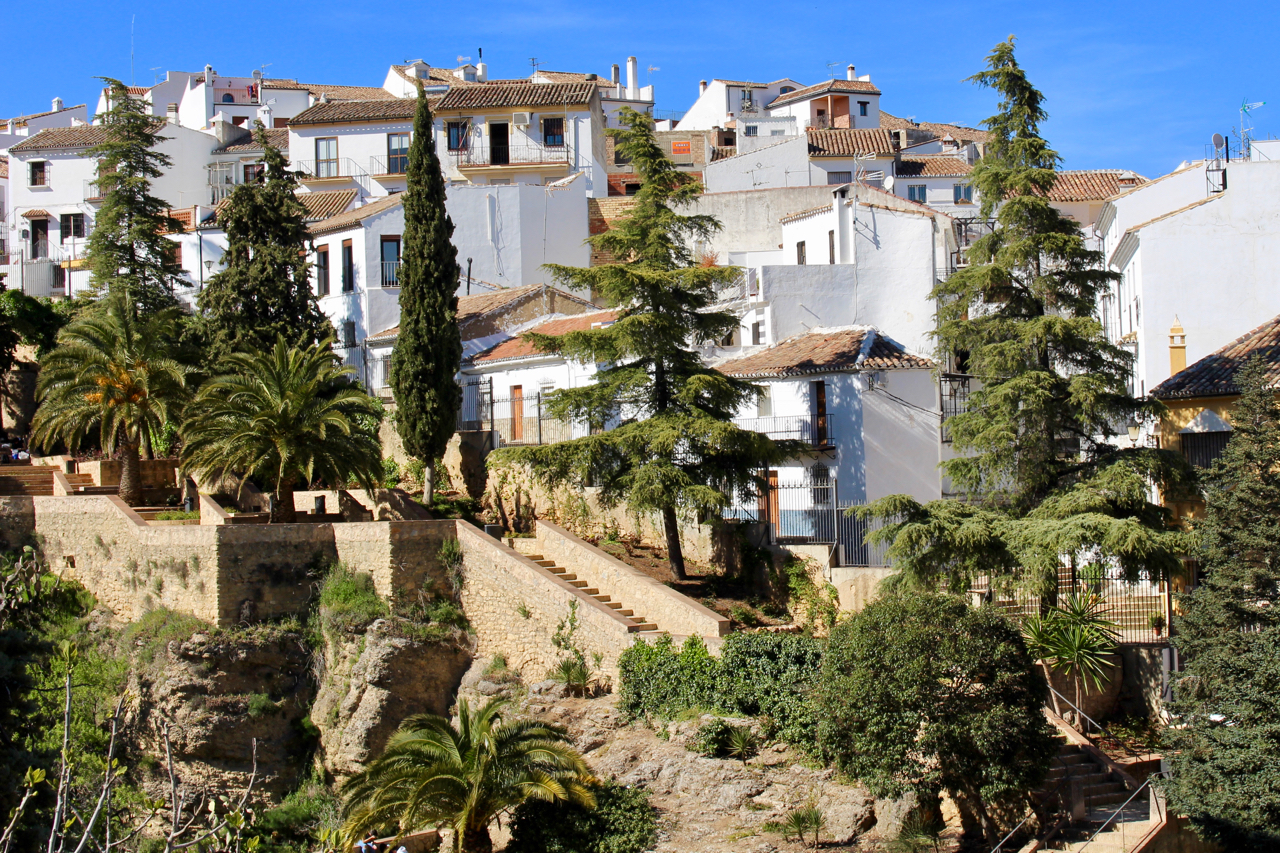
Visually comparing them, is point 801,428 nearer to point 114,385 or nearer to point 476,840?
point 476,840

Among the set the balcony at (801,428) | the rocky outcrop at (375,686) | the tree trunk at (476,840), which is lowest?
the tree trunk at (476,840)

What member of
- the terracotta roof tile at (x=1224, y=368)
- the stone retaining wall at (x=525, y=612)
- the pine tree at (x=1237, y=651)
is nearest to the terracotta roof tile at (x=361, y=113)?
the stone retaining wall at (x=525, y=612)

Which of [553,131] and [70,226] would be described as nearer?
[553,131]

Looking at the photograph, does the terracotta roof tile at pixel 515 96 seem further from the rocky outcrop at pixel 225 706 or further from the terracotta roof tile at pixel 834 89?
the rocky outcrop at pixel 225 706

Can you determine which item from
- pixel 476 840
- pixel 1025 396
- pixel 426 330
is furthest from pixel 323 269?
pixel 1025 396

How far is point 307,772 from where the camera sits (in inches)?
931

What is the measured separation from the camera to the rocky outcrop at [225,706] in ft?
76.4

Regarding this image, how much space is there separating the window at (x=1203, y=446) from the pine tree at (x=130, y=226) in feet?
96.9

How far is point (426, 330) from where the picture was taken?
28.7 m

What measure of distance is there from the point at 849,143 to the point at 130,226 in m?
29.7

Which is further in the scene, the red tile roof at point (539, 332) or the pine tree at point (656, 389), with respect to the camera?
the red tile roof at point (539, 332)

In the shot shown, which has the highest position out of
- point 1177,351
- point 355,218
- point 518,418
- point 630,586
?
point 355,218

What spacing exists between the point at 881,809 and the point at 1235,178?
53.9 feet

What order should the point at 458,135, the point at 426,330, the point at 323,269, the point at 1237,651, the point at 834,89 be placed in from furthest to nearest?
the point at 834,89 → the point at 458,135 → the point at 323,269 → the point at 426,330 → the point at 1237,651
